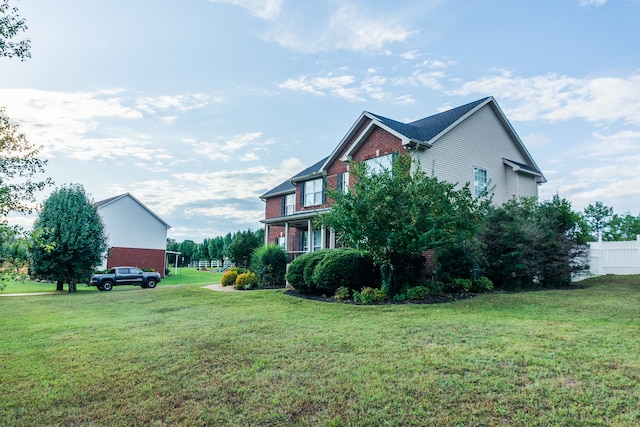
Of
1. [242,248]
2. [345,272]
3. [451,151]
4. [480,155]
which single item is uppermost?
[480,155]

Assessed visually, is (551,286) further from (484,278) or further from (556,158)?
(556,158)

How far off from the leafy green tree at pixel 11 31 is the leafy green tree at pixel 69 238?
21.0 metres

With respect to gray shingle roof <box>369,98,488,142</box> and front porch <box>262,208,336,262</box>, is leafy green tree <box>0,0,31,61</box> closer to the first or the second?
front porch <box>262,208,336,262</box>

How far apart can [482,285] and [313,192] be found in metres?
12.5

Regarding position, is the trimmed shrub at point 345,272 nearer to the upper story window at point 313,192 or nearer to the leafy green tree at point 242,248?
the upper story window at point 313,192

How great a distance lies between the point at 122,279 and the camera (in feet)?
84.9

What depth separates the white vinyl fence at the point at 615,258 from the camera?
1914 centimetres

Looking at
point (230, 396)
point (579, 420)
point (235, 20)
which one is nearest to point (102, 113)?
point (235, 20)

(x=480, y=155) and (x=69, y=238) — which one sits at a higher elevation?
(x=480, y=155)

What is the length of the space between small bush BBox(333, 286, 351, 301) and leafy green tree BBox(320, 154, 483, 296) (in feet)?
4.84

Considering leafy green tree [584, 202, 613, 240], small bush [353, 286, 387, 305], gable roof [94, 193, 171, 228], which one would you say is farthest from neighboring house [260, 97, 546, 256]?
leafy green tree [584, 202, 613, 240]

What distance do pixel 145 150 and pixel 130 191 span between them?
2466 cm

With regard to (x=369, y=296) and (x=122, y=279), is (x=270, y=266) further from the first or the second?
(x=122, y=279)

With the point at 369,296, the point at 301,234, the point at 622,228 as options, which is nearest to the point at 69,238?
the point at 301,234
